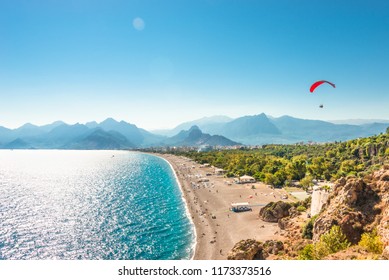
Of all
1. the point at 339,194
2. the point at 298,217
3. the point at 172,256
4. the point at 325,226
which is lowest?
the point at 172,256

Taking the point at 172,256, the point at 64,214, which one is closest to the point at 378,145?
the point at 172,256

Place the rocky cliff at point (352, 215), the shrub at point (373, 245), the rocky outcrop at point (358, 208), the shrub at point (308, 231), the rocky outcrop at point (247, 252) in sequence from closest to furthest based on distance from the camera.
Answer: the shrub at point (373, 245)
the rocky cliff at point (352, 215)
the rocky outcrop at point (358, 208)
the rocky outcrop at point (247, 252)
the shrub at point (308, 231)

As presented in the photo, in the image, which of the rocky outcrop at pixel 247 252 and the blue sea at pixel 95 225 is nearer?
the rocky outcrop at pixel 247 252

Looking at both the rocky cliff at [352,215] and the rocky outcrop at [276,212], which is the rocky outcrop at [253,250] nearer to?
the rocky cliff at [352,215]

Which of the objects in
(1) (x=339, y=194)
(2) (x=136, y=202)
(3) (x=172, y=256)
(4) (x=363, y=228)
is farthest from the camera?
(2) (x=136, y=202)

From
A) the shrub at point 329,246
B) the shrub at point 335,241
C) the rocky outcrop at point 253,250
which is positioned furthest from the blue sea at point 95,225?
the shrub at point 335,241

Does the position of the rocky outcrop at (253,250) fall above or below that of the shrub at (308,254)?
below

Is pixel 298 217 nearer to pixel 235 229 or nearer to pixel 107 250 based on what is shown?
pixel 235 229
